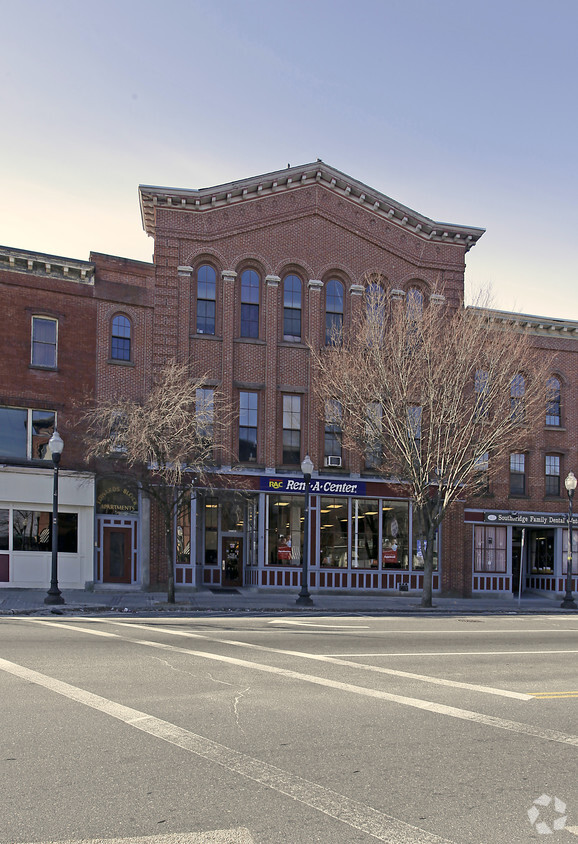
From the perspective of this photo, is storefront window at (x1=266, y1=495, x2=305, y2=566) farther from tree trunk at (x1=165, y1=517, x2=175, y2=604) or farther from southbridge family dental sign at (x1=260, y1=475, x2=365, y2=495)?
tree trunk at (x1=165, y1=517, x2=175, y2=604)

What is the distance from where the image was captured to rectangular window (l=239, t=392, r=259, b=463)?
28.9 meters

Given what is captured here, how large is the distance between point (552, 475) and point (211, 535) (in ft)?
47.8

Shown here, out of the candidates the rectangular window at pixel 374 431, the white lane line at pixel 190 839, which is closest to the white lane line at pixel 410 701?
the white lane line at pixel 190 839

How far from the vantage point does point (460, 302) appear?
31.9 meters

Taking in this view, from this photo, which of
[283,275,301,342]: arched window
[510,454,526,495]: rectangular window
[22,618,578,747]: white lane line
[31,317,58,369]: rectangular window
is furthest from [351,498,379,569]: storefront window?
[22,618,578,747]: white lane line

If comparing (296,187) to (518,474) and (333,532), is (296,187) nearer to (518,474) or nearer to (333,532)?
(333,532)

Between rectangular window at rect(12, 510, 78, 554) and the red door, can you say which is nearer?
rectangular window at rect(12, 510, 78, 554)

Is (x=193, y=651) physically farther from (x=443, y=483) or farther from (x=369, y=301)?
(x=369, y=301)

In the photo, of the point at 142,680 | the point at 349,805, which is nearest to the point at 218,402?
the point at 142,680

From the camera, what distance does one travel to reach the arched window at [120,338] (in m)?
27.5

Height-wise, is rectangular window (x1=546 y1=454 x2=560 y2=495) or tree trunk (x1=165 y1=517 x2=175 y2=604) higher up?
rectangular window (x1=546 y1=454 x2=560 y2=495)

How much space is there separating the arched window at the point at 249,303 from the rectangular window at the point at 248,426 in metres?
2.37

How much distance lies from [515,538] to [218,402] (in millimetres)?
14230
